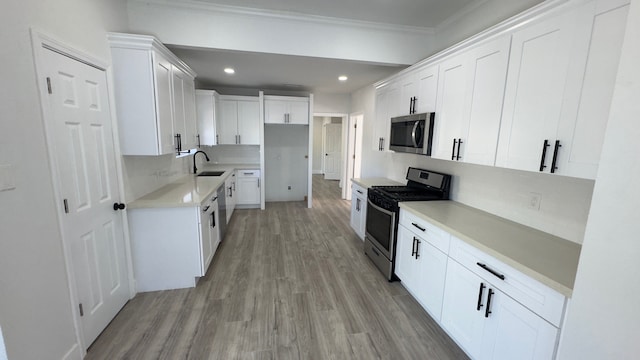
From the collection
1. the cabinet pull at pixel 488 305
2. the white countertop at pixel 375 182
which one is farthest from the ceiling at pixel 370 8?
the cabinet pull at pixel 488 305

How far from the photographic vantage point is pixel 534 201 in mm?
1931

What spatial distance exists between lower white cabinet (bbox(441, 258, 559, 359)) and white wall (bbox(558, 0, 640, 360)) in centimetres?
29

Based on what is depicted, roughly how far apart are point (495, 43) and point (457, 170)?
124cm

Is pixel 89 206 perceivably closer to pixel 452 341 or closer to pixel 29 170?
pixel 29 170

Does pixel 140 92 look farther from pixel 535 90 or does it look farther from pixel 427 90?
pixel 535 90

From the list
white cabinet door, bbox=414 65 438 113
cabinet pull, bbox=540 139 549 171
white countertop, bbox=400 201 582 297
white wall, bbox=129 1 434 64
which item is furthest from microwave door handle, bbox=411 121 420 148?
cabinet pull, bbox=540 139 549 171

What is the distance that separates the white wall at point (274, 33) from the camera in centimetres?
255

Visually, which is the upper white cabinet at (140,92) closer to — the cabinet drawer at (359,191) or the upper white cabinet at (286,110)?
the cabinet drawer at (359,191)

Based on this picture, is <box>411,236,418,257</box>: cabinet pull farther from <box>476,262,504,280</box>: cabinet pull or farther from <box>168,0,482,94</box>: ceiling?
<box>168,0,482,94</box>: ceiling

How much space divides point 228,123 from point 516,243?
5052mm

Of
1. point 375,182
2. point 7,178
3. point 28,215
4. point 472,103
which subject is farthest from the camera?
point 375,182

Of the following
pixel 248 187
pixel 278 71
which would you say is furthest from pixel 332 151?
pixel 278 71

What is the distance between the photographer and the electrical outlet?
1.90m

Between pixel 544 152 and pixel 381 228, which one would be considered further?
pixel 381 228
